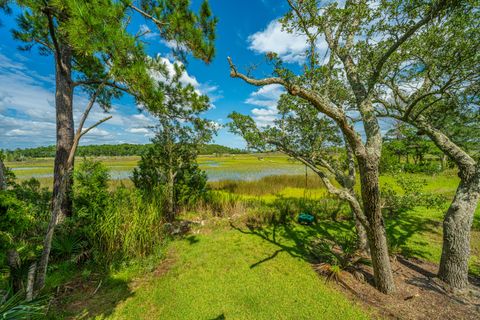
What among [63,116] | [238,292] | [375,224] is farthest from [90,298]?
[375,224]

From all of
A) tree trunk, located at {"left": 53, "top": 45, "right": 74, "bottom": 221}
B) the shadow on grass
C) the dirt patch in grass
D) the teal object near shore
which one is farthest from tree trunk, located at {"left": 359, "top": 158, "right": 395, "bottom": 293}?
tree trunk, located at {"left": 53, "top": 45, "right": 74, "bottom": 221}

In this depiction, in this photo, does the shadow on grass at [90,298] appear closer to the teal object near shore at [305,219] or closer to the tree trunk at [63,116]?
the tree trunk at [63,116]

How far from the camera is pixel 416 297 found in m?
2.78

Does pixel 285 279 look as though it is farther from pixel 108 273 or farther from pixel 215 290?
pixel 108 273

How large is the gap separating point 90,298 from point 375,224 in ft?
15.2

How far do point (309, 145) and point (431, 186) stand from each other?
12.0 m

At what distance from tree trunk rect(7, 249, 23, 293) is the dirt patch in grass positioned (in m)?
4.72

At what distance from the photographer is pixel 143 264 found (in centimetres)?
365

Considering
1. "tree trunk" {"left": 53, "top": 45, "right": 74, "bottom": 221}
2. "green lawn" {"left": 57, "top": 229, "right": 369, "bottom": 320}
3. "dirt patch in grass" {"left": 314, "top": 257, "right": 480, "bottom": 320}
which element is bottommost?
"green lawn" {"left": 57, "top": 229, "right": 369, "bottom": 320}

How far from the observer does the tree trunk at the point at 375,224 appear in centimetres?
258

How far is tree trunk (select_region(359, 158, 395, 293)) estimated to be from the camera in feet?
8.47

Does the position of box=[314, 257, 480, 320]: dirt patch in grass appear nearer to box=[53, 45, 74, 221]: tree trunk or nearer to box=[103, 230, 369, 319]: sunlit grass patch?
box=[103, 230, 369, 319]: sunlit grass patch

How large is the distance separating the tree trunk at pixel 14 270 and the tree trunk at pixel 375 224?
4.79 m

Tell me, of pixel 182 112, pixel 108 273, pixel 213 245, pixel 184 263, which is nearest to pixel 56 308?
pixel 108 273
